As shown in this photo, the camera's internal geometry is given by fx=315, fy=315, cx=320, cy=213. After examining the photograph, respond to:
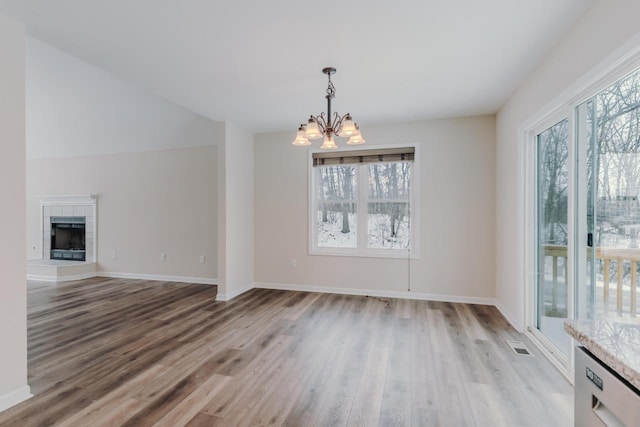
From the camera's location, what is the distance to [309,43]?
2.39 meters

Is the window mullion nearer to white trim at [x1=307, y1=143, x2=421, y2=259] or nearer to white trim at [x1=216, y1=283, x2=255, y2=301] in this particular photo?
white trim at [x1=307, y1=143, x2=421, y2=259]

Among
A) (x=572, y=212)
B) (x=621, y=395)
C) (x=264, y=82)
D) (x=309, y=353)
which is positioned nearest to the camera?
(x=621, y=395)

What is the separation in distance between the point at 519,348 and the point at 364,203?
8.57ft

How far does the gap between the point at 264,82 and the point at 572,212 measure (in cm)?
286

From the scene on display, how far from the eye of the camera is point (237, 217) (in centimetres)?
472

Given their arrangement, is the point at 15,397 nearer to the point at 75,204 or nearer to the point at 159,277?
the point at 159,277

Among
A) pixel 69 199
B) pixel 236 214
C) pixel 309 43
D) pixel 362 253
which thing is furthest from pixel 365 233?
pixel 69 199

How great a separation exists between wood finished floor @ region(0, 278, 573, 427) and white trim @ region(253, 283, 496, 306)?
0.56 ft

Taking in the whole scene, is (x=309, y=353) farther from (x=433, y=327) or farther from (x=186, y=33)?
(x=186, y=33)

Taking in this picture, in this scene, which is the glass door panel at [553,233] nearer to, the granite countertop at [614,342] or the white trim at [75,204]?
the granite countertop at [614,342]

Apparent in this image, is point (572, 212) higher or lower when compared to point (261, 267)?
higher

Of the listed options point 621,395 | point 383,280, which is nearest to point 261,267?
point 383,280

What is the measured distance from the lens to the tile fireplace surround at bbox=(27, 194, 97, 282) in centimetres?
570

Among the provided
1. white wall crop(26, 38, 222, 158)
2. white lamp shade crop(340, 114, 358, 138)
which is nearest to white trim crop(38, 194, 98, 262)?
white wall crop(26, 38, 222, 158)
